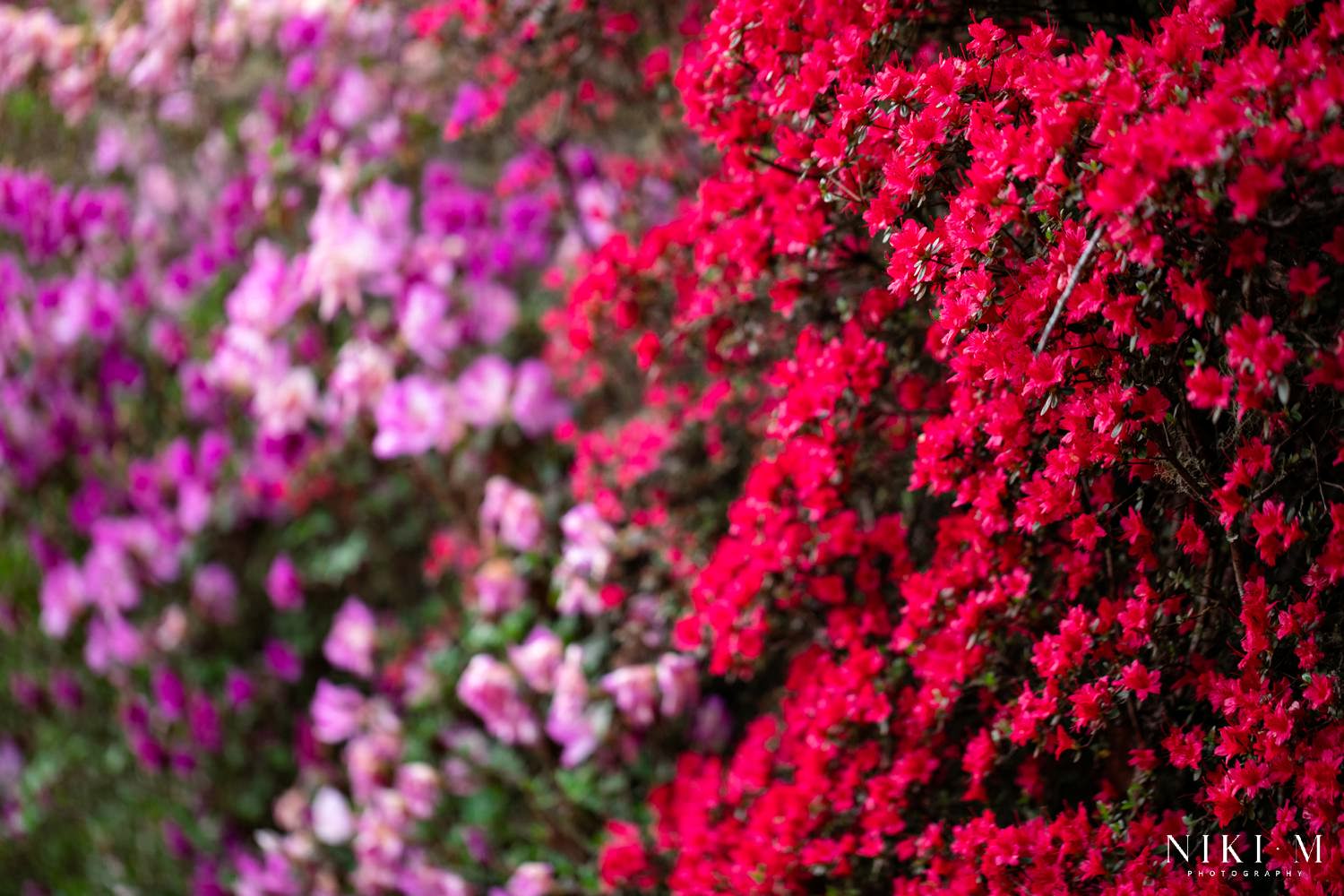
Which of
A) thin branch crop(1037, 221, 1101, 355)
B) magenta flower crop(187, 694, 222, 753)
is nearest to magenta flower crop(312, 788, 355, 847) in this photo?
magenta flower crop(187, 694, 222, 753)

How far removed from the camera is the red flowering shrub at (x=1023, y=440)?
46.0 inches

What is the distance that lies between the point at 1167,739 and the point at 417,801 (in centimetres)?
167

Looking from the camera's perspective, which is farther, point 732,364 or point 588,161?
point 588,161

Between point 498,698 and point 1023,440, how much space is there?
1.38 m

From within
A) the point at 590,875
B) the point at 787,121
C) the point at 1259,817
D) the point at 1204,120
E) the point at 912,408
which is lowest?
the point at 590,875

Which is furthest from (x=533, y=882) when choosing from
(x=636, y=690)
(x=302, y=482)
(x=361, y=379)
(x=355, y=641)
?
(x=302, y=482)

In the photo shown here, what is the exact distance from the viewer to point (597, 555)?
96.0 inches

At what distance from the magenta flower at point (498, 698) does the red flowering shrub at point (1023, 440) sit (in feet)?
1.36

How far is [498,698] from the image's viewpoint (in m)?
2.42

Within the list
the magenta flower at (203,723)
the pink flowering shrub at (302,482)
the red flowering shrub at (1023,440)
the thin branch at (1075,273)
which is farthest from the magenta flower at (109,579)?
the thin branch at (1075,273)

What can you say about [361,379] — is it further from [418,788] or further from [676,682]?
[676,682]

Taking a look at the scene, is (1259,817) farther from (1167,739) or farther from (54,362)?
(54,362)

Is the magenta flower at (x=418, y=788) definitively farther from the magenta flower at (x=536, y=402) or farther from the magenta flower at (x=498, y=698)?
the magenta flower at (x=536, y=402)

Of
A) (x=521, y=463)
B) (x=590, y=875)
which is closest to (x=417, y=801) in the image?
(x=590, y=875)
